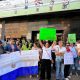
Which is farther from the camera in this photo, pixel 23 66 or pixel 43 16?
pixel 43 16

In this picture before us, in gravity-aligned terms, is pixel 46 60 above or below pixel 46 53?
below

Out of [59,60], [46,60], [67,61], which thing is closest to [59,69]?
[59,60]

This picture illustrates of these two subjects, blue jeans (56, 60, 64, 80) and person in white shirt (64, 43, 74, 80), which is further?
person in white shirt (64, 43, 74, 80)

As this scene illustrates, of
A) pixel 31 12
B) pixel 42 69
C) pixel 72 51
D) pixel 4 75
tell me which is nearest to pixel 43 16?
pixel 31 12

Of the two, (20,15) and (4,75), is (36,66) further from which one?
(20,15)

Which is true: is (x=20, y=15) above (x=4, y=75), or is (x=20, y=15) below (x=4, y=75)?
above

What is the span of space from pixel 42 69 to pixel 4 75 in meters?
2.03

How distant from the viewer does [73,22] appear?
22953 mm

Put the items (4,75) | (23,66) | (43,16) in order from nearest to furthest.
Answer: (4,75)
(23,66)
(43,16)

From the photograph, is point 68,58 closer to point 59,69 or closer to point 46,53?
point 59,69

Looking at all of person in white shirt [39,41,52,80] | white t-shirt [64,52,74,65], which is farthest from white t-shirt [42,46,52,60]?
white t-shirt [64,52,74,65]

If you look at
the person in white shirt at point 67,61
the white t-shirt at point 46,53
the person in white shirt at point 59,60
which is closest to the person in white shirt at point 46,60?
the white t-shirt at point 46,53

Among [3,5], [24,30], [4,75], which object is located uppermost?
[3,5]

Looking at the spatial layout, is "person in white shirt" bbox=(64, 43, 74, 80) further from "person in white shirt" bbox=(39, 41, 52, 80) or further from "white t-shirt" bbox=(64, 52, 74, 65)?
"person in white shirt" bbox=(39, 41, 52, 80)
